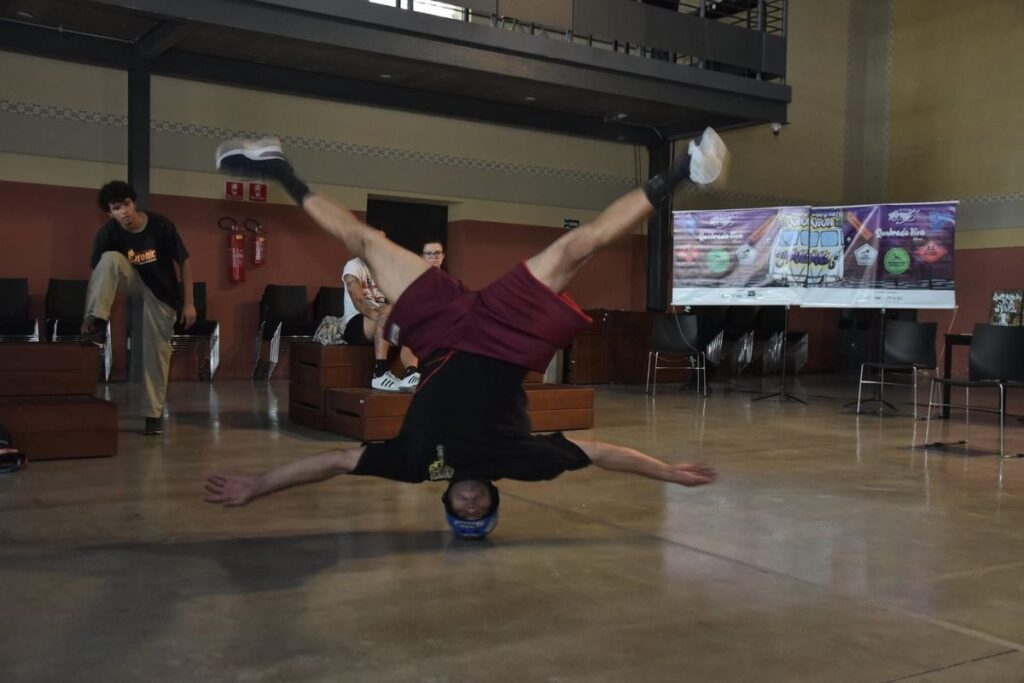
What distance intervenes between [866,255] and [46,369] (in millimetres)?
7438

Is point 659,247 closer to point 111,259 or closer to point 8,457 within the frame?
point 111,259

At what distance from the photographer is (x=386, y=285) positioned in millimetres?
3508

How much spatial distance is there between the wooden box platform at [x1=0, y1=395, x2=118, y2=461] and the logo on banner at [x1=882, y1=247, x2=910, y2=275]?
7.25m

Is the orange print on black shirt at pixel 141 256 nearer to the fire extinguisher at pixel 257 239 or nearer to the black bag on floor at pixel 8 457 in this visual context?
the black bag on floor at pixel 8 457

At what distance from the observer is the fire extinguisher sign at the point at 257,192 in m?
Answer: 10.2

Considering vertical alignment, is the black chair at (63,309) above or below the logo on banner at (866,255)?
below

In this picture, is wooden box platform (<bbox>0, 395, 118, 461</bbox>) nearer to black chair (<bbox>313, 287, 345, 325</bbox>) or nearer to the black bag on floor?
the black bag on floor

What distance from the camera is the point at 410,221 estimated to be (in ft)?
38.3

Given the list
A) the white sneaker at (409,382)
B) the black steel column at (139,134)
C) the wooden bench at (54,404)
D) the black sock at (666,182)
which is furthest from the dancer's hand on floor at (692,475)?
the black steel column at (139,134)

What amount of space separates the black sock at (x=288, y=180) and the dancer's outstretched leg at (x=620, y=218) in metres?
1.09

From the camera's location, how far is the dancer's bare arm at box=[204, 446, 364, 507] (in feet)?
10.1


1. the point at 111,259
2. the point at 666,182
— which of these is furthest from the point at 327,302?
the point at 666,182

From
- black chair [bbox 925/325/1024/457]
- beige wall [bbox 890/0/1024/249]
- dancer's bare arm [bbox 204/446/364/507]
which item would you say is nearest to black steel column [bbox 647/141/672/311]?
beige wall [bbox 890/0/1024/249]

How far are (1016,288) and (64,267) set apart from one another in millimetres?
11187
